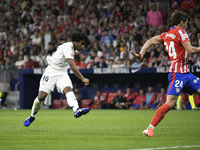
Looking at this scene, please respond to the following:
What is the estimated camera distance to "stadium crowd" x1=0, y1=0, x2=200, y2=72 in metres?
17.3

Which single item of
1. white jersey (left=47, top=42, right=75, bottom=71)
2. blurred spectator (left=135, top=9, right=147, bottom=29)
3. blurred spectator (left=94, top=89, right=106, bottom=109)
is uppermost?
blurred spectator (left=135, top=9, right=147, bottom=29)

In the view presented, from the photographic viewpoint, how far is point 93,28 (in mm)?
19516

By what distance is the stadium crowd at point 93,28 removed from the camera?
17.3m

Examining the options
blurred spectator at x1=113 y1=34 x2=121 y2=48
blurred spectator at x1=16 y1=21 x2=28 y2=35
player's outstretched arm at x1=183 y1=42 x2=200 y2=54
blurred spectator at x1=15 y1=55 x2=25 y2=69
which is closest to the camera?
player's outstretched arm at x1=183 y1=42 x2=200 y2=54

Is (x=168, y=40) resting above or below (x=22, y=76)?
above

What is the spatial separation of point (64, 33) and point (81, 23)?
110cm

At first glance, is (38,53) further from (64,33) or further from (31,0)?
(31,0)

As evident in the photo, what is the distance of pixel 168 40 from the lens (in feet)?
Answer: 20.3

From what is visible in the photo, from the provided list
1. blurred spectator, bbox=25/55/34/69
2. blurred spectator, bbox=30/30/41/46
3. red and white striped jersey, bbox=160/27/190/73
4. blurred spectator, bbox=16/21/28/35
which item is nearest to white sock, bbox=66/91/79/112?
red and white striped jersey, bbox=160/27/190/73

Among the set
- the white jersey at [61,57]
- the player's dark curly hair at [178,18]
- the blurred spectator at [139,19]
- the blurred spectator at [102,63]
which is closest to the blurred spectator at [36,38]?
the blurred spectator at [102,63]

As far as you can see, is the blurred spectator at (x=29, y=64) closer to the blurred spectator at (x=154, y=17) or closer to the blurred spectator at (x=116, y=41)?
the blurred spectator at (x=116, y=41)

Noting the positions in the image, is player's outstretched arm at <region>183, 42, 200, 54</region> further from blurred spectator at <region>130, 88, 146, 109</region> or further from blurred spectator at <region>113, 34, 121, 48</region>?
blurred spectator at <region>113, 34, 121, 48</region>

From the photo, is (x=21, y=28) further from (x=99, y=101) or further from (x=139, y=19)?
(x=139, y=19)

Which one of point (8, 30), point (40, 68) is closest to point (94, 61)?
point (40, 68)
